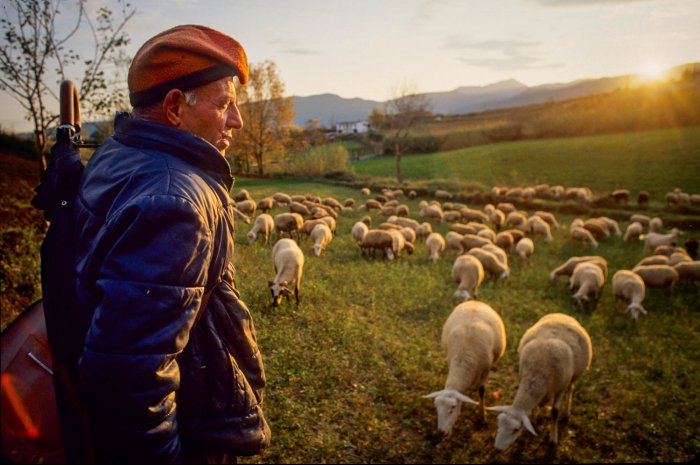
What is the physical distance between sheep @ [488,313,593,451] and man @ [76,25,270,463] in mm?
4425

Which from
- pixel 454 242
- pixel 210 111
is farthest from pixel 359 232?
pixel 210 111

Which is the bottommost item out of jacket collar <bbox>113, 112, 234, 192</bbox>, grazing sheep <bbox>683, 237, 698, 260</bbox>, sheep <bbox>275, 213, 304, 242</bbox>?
grazing sheep <bbox>683, 237, 698, 260</bbox>

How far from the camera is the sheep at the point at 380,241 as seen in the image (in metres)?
14.0

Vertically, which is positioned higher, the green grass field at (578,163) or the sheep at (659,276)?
the green grass field at (578,163)

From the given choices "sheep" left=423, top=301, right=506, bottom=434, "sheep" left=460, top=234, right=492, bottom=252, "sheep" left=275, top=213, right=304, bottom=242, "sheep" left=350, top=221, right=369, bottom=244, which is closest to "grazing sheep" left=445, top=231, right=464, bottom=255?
"sheep" left=460, top=234, right=492, bottom=252

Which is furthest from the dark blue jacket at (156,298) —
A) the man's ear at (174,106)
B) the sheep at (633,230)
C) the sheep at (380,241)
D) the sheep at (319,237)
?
the sheep at (633,230)

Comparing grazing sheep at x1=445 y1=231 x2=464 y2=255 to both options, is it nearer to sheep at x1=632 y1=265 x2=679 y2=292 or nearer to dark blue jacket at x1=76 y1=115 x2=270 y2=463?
sheep at x1=632 y1=265 x2=679 y2=292

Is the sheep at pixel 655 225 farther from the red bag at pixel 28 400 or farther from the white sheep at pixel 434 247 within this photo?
the red bag at pixel 28 400

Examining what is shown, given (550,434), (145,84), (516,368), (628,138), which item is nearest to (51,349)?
(145,84)

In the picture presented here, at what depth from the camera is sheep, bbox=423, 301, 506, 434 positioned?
5.32m

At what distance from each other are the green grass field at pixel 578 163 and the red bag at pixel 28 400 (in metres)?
17.3

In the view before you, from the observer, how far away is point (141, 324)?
43.8 inches

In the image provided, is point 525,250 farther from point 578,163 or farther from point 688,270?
point 578,163

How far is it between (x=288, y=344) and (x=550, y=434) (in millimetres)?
3899
